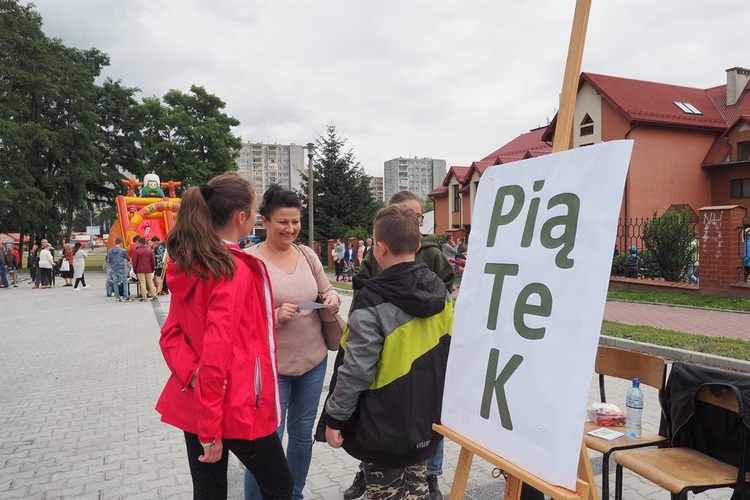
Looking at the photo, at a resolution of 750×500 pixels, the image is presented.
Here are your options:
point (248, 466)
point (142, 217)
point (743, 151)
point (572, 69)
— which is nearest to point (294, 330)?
point (248, 466)

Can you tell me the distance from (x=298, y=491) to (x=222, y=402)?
1322 mm

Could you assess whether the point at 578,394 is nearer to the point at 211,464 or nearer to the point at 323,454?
the point at 211,464

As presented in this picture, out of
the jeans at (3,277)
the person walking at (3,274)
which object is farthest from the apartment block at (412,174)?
the jeans at (3,277)

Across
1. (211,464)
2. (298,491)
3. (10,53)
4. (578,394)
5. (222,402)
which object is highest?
(10,53)

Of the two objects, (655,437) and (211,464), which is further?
(655,437)

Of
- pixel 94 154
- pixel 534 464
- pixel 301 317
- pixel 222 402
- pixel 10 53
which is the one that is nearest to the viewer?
pixel 534 464

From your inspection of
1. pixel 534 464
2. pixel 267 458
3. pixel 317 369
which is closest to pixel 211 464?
pixel 267 458

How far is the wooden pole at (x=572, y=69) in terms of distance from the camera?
195 cm

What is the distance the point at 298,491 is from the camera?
302 cm

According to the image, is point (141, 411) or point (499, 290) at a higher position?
point (499, 290)

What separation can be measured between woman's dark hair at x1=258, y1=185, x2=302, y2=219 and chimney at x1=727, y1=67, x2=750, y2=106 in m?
32.1

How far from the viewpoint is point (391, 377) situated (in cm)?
224

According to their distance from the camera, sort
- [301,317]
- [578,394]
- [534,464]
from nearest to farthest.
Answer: [578,394], [534,464], [301,317]

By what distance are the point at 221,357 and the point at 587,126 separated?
2919 cm
